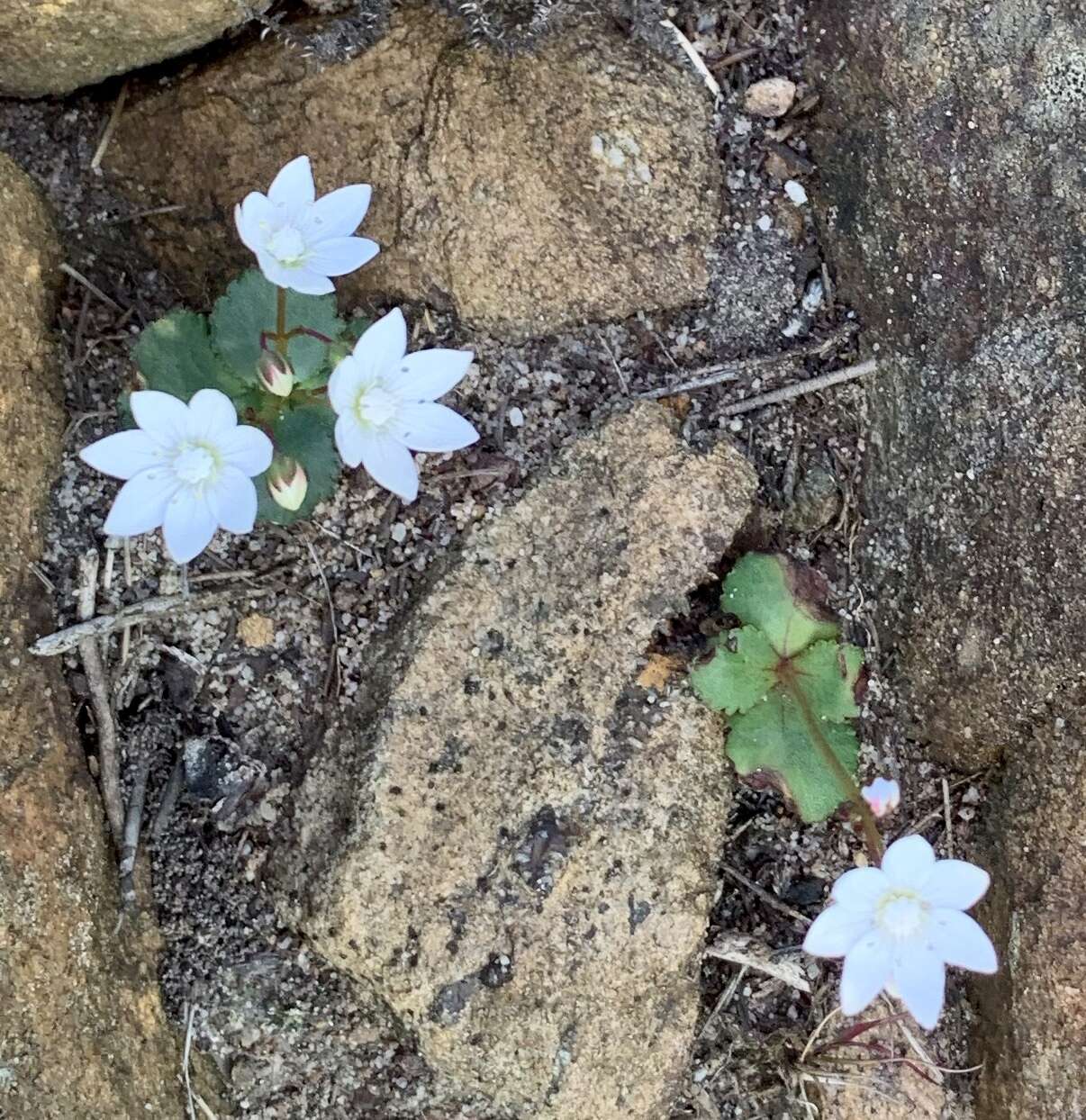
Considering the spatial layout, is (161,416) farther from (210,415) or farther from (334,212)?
(334,212)

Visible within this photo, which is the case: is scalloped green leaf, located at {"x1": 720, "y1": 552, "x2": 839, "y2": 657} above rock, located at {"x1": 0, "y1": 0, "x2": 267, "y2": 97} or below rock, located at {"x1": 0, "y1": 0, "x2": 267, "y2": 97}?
below

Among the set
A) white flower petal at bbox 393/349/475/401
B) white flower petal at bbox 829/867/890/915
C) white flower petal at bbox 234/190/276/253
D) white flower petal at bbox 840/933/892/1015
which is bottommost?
white flower petal at bbox 840/933/892/1015

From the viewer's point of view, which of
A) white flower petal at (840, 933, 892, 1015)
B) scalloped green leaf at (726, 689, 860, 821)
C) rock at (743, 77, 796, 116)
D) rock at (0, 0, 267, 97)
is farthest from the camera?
rock at (743, 77, 796, 116)

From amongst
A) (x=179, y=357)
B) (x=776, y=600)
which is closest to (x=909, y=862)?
(x=776, y=600)

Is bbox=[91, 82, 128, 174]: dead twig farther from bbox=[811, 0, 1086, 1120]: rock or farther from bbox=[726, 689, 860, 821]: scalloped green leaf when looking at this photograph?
bbox=[726, 689, 860, 821]: scalloped green leaf

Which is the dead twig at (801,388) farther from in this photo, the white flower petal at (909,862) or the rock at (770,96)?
the white flower petal at (909,862)

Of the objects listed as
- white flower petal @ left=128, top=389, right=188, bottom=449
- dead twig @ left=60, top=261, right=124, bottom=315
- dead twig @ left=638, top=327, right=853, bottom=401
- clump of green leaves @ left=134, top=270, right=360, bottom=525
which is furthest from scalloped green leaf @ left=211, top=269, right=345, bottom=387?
dead twig @ left=638, top=327, right=853, bottom=401

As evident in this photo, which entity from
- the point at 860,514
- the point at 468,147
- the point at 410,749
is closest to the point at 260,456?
the point at 410,749
